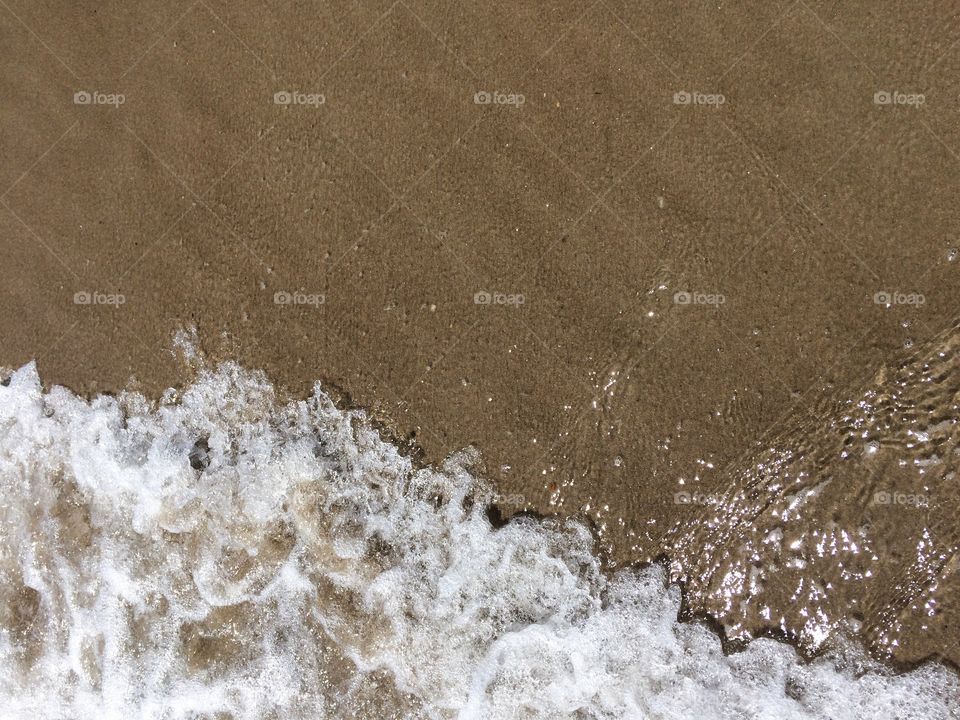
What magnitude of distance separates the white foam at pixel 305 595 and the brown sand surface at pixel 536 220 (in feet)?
1.02

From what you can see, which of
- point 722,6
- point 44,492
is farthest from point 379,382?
point 722,6

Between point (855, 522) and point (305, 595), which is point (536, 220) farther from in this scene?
point (305, 595)

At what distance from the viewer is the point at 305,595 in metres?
5.04

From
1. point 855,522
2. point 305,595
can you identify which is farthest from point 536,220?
point 305,595

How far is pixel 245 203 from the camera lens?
4.98 m

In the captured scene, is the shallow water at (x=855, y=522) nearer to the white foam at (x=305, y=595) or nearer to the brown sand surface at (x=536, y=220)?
the brown sand surface at (x=536, y=220)

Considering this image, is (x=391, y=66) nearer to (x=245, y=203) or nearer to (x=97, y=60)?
(x=245, y=203)

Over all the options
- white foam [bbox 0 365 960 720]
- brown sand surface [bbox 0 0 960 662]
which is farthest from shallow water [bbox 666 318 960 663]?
white foam [bbox 0 365 960 720]

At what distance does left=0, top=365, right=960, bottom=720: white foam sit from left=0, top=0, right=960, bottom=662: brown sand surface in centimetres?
31

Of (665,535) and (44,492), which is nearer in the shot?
(665,535)

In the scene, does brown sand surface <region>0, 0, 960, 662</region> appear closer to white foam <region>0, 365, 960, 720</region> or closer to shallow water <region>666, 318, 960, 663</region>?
shallow water <region>666, 318, 960, 663</region>

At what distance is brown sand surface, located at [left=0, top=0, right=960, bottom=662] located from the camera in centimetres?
475

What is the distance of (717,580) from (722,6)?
4387mm

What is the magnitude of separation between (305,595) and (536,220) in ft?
11.4
